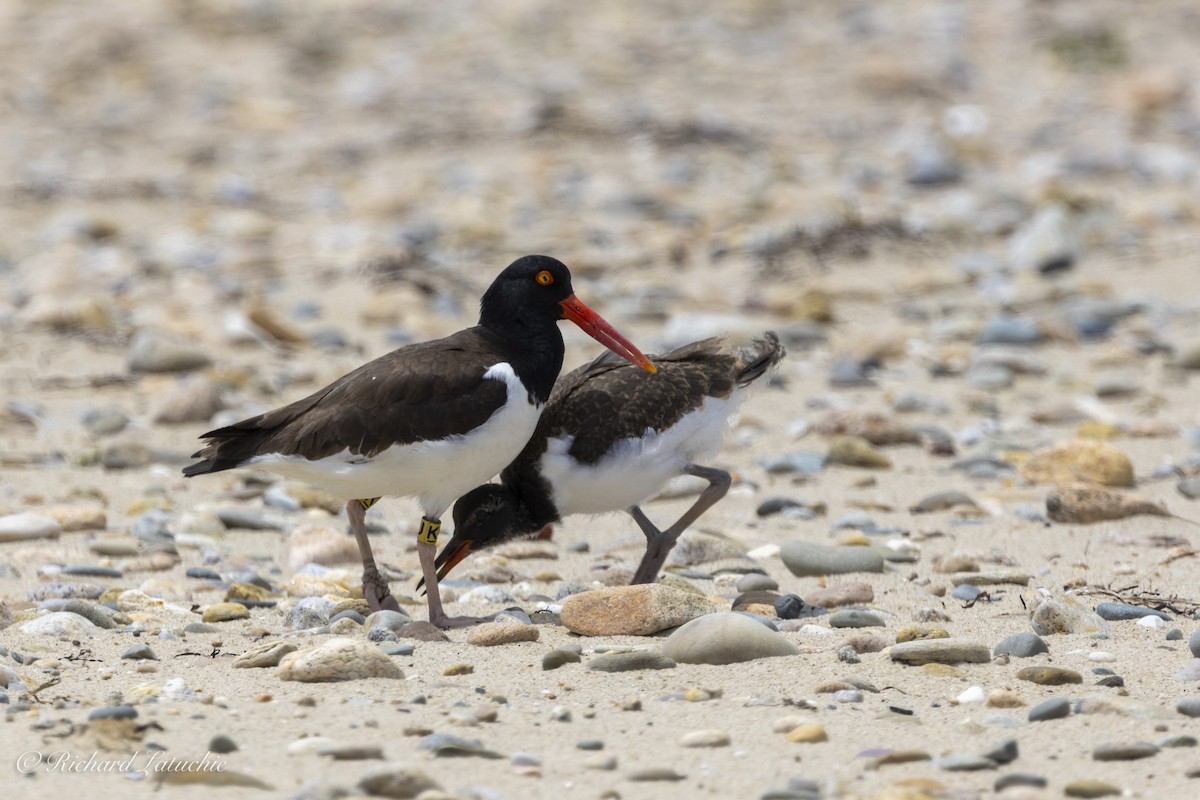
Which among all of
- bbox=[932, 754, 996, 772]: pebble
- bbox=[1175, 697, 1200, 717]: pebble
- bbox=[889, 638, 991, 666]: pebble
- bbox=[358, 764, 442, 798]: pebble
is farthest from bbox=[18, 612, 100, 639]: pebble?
bbox=[1175, 697, 1200, 717]: pebble

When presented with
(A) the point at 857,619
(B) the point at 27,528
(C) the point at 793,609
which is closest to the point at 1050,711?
(A) the point at 857,619

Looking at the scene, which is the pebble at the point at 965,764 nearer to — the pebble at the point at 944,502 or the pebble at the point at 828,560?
the pebble at the point at 828,560

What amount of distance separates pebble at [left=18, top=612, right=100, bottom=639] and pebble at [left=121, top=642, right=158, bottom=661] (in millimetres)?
304

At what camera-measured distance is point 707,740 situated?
403 cm

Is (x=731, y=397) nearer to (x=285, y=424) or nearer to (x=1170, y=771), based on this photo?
(x=285, y=424)

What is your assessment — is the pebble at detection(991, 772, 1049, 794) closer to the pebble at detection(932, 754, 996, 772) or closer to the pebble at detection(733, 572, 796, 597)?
the pebble at detection(932, 754, 996, 772)

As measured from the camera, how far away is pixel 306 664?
454 centimetres

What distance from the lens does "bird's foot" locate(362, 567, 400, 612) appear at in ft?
18.2

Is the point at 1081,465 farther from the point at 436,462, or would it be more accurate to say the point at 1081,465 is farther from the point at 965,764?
the point at 965,764

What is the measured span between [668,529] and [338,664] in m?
1.80

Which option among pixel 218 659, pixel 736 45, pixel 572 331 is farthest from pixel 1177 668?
pixel 736 45

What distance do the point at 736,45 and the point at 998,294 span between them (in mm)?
8191

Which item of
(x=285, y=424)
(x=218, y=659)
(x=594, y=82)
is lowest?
(x=218, y=659)

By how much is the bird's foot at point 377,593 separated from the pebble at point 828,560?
1.58 m
